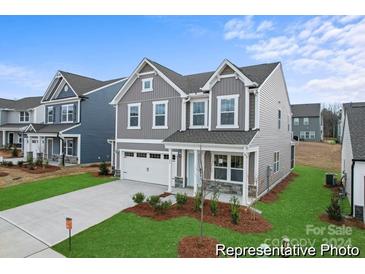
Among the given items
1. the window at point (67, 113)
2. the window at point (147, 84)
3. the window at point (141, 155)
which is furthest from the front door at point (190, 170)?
the window at point (67, 113)

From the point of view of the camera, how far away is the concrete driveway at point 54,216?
6934mm

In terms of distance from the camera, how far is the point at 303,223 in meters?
8.70

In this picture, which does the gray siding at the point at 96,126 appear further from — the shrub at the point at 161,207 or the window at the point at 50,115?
the shrub at the point at 161,207

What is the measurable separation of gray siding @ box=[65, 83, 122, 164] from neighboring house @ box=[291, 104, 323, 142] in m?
42.0

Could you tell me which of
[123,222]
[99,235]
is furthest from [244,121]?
[99,235]

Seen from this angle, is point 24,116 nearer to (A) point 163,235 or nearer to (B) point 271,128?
(B) point 271,128

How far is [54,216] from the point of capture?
938cm

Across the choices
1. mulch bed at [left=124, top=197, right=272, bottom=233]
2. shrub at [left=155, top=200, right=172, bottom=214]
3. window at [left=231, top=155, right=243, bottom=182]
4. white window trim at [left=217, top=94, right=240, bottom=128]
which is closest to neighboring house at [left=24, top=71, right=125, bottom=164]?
mulch bed at [left=124, top=197, right=272, bottom=233]

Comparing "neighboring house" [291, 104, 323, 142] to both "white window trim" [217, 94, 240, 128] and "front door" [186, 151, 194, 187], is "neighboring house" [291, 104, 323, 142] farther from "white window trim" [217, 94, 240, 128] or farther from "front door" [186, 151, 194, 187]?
"front door" [186, 151, 194, 187]

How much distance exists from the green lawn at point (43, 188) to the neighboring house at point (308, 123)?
155 feet

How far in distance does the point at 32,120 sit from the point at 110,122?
1495 cm

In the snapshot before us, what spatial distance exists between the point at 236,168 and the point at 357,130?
19.2 ft

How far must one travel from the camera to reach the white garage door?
1512cm
